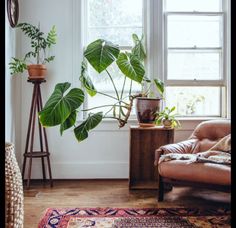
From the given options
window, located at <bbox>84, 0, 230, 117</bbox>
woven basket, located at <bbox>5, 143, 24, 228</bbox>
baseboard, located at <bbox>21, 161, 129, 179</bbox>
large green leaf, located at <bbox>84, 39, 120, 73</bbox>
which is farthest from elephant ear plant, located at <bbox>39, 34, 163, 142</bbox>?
woven basket, located at <bbox>5, 143, 24, 228</bbox>

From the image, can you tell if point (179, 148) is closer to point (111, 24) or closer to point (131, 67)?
point (131, 67)

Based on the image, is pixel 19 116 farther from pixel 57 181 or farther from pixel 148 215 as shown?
pixel 148 215

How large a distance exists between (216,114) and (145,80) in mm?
1139

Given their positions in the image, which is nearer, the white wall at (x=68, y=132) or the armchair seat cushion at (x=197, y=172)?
the armchair seat cushion at (x=197, y=172)

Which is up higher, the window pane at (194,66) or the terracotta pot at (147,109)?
the window pane at (194,66)

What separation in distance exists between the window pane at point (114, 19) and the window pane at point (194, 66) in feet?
2.10

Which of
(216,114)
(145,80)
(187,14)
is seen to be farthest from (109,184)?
(187,14)

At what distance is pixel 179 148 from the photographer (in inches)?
136

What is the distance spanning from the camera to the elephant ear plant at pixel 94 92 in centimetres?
333

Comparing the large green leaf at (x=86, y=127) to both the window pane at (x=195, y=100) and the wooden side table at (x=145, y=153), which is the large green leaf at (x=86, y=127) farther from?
the window pane at (x=195, y=100)

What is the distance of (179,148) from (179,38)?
1569 mm

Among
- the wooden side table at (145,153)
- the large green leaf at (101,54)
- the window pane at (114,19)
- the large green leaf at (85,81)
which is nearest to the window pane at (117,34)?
the window pane at (114,19)

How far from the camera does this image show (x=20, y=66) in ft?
12.1

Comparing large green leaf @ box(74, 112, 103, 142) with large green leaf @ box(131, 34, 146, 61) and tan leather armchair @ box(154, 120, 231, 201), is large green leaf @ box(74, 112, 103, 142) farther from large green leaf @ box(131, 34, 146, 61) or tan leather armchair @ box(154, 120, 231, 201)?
large green leaf @ box(131, 34, 146, 61)
